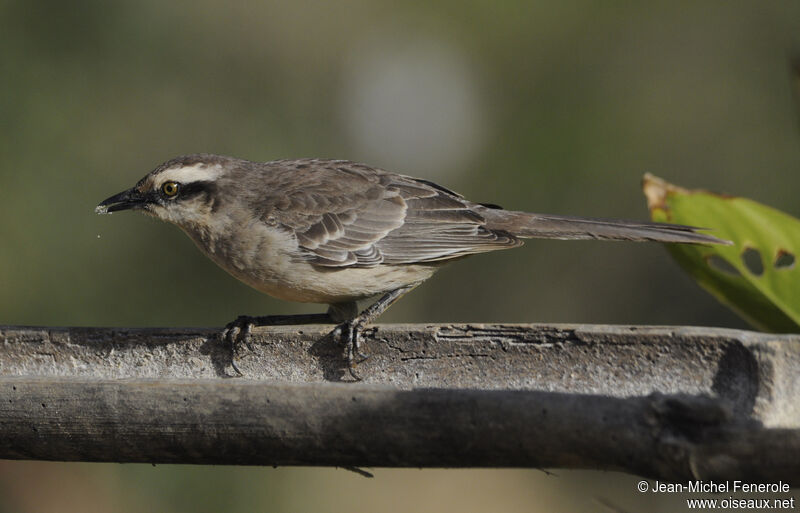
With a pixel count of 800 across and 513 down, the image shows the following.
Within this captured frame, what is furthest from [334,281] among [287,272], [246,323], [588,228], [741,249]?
[741,249]

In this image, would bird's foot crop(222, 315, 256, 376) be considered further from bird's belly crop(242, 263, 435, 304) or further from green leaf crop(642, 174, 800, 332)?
green leaf crop(642, 174, 800, 332)

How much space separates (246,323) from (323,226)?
3.29ft

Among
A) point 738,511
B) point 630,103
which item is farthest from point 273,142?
point 738,511

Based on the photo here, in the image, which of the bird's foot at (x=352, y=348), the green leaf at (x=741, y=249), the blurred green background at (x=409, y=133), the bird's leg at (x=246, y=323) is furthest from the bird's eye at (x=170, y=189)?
the blurred green background at (x=409, y=133)

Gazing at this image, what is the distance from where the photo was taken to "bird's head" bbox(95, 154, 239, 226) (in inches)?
187

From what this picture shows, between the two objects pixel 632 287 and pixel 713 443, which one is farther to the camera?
pixel 632 287

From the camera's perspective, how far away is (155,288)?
8625 millimetres

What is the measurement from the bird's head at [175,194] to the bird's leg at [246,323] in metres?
0.74

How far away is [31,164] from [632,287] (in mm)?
7614

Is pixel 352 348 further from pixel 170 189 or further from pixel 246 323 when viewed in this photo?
pixel 170 189

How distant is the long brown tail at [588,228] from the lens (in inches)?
154

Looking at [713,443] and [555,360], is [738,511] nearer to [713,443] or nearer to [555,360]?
[555,360]

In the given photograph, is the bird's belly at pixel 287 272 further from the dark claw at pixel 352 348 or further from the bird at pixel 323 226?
the dark claw at pixel 352 348

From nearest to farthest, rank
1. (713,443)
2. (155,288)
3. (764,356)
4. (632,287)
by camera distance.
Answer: (713,443) < (764,356) < (155,288) < (632,287)
